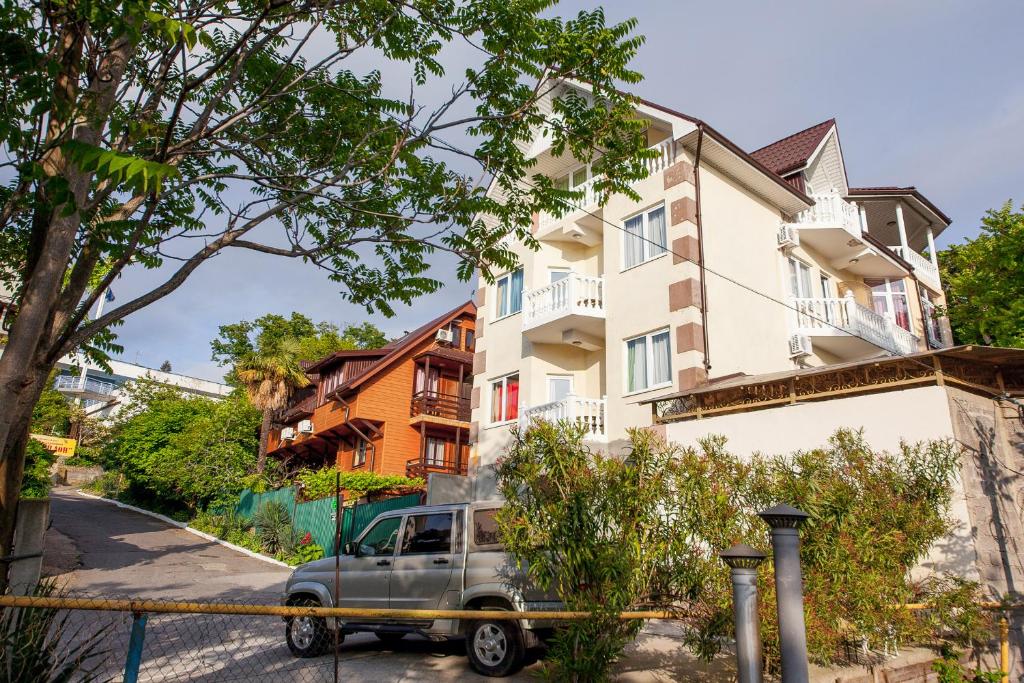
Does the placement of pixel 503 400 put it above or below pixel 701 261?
below

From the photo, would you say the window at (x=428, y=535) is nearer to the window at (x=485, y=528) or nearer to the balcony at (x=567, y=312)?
the window at (x=485, y=528)

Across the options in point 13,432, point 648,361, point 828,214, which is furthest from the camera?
point 828,214

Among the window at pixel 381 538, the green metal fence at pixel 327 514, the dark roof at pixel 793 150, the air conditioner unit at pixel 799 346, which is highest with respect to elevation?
the dark roof at pixel 793 150

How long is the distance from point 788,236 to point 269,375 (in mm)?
25681

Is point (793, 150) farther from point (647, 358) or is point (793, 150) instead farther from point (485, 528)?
point (485, 528)

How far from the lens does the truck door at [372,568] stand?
880cm

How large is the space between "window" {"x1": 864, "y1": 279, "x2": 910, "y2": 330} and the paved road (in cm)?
2057

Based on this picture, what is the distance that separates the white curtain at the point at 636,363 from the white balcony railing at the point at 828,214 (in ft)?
23.5

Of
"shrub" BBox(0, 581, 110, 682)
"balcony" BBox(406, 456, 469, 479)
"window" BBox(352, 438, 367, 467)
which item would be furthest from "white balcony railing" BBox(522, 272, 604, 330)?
"window" BBox(352, 438, 367, 467)

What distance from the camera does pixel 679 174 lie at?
55.3 feet

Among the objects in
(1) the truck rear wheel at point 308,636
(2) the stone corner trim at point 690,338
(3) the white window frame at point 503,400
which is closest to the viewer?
(1) the truck rear wheel at point 308,636

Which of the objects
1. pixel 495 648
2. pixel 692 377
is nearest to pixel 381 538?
pixel 495 648

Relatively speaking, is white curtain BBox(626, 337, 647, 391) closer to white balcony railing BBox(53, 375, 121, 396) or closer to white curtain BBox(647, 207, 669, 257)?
white curtain BBox(647, 207, 669, 257)

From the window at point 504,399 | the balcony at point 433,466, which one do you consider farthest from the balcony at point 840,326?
the balcony at point 433,466
